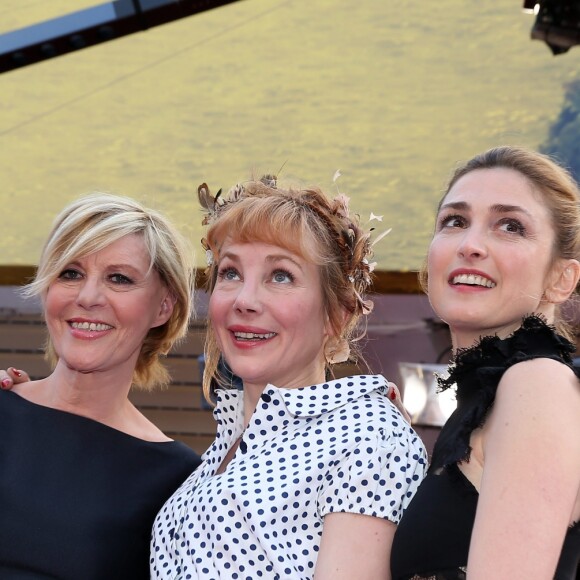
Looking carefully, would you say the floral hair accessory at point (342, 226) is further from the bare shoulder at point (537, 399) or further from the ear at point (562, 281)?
the bare shoulder at point (537, 399)

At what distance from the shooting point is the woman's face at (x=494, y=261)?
69.6 inches

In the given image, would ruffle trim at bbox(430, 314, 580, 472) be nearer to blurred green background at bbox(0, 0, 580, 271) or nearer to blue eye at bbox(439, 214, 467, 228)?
blue eye at bbox(439, 214, 467, 228)

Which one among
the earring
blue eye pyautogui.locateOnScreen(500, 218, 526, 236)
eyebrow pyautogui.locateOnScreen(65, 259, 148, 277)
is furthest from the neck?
blue eye pyautogui.locateOnScreen(500, 218, 526, 236)

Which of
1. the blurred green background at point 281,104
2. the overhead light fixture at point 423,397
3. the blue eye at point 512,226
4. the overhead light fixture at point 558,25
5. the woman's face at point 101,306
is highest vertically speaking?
the blue eye at point 512,226

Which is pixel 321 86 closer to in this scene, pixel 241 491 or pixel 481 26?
pixel 481 26

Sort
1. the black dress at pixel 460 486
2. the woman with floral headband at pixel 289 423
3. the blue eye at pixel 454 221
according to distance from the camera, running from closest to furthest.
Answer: the black dress at pixel 460 486 < the woman with floral headband at pixel 289 423 < the blue eye at pixel 454 221

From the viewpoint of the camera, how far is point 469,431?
161 cm

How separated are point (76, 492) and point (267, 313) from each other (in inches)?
29.3

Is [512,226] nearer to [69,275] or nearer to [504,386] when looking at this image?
[504,386]

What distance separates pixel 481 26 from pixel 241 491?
5.38 metres

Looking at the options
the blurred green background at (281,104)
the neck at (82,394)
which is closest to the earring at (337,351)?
the neck at (82,394)

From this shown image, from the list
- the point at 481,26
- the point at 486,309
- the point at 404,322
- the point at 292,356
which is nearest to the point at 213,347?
the point at 292,356

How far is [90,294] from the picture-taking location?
2.47m

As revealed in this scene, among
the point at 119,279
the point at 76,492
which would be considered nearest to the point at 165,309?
the point at 119,279
